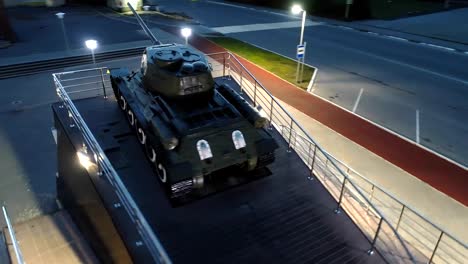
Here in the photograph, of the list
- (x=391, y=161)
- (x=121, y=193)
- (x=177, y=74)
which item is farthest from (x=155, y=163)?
(x=391, y=161)

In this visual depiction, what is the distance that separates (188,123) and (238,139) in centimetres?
139

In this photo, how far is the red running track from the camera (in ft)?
46.5

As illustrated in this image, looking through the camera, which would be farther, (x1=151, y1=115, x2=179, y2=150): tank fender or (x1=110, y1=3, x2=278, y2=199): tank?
(x1=110, y1=3, x2=278, y2=199): tank

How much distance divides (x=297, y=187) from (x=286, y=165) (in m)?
1.10

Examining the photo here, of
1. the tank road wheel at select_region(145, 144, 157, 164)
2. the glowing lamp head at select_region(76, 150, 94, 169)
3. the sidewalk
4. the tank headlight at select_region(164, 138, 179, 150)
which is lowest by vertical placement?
the sidewalk

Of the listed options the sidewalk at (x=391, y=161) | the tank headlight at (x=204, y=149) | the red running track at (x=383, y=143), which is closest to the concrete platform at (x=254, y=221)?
the tank headlight at (x=204, y=149)

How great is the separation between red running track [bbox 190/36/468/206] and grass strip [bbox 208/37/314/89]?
1.50 metres

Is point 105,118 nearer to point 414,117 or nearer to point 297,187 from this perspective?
point 297,187

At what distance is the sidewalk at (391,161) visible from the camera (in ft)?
41.9

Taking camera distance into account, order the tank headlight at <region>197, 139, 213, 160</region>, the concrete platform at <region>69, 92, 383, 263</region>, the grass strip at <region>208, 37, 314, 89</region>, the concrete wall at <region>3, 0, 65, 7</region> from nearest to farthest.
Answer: the concrete platform at <region>69, 92, 383, 263</region> < the tank headlight at <region>197, 139, 213, 160</region> < the grass strip at <region>208, 37, 314, 89</region> < the concrete wall at <region>3, 0, 65, 7</region>

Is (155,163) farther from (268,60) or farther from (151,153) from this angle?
(268,60)

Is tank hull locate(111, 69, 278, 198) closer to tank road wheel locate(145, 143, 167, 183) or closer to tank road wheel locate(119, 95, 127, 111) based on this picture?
tank road wheel locate(145, 143, 167, 183)

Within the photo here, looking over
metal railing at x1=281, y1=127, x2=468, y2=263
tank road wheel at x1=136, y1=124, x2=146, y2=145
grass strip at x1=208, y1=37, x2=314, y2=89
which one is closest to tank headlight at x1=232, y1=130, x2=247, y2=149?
metal railing at x1=281, y1=127, x2=468, y2=263

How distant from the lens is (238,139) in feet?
30.7
